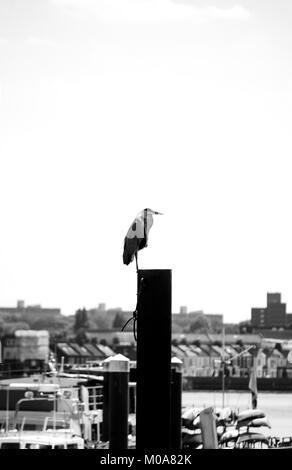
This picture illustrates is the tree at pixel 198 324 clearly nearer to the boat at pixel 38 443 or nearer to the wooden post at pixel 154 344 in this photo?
the boat at pixel 38 443

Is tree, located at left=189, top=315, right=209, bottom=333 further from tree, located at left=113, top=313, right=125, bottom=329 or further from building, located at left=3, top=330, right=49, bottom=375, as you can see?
building, located at left=3, top=330, right=49, bottom=375

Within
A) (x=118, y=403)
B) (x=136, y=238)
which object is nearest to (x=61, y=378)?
(x=118, y=403)

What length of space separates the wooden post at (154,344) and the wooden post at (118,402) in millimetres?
4452

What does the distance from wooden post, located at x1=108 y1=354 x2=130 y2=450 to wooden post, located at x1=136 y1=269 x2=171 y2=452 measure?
14.6 ft

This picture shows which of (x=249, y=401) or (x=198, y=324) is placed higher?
(x=198, y=324)

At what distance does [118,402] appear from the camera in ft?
33.9

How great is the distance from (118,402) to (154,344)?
512 centimetres

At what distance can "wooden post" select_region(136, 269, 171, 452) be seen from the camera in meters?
5.30

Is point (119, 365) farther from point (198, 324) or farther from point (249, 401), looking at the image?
point (198, 324)

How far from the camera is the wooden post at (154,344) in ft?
17.4

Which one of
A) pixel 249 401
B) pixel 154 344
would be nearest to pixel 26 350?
pixel 249 401

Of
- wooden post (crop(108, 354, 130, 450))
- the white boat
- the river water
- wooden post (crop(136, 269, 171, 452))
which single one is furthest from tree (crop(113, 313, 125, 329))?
wooden post (crop(136, 269, 171, 452))

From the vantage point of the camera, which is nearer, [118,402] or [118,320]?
[118,402]
